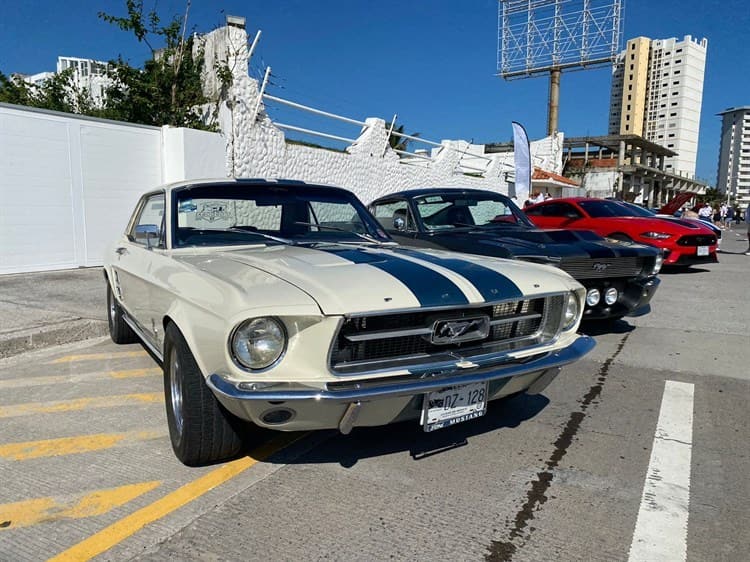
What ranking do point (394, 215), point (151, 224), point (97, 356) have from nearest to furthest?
1. point (151, 224)
2. point (97, 356)
3. point (394, 215)

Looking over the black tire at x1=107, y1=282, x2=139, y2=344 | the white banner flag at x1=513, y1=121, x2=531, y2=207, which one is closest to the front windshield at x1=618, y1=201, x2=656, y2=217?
the white banner flag at x1=513, y1=121, x2=531, y2=207

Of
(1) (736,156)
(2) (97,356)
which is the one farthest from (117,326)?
(1) (736,156)

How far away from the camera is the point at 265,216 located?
3799 mm

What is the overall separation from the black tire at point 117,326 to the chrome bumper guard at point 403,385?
3.09 metres

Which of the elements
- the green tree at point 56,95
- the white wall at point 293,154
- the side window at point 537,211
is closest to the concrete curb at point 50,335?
the white wall at point 293,154

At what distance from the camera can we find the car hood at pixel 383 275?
2441 millimetres

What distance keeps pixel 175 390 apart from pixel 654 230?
9.87m

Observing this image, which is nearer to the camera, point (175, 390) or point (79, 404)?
point (175, 390)

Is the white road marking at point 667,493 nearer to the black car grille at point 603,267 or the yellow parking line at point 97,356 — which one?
the black car grille at point 603,267

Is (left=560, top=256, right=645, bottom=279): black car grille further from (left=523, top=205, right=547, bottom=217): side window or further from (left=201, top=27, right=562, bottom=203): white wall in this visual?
Result: (left=523, top=205, right=547, bottom=217): side window

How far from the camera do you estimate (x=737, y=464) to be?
9.85 feet

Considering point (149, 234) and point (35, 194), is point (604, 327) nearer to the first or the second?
point (149, 234)

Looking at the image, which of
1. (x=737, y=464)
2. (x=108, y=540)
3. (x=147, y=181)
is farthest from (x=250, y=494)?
(x=147, y=181)

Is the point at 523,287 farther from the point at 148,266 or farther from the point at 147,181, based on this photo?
the point at 147,181
